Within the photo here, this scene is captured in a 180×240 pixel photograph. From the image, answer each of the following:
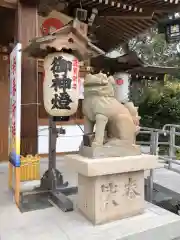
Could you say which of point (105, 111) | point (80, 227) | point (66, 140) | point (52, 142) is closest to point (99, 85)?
point (105, 111)

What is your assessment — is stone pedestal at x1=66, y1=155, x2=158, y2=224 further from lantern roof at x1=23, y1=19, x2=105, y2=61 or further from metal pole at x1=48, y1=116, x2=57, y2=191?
lantern roof at x1=23, y1=19, x2=105, y2=61

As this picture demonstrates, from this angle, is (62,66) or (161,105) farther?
(161,105)

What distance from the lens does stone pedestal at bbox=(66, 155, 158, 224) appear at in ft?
10.0

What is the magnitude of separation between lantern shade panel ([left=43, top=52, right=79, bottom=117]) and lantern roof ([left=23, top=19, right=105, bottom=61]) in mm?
108

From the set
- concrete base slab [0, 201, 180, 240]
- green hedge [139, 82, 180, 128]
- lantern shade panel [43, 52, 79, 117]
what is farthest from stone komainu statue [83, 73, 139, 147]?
green hedge [139, 82, 180, 128]

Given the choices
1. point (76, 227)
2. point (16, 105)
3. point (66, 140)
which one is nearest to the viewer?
point (76, 227)

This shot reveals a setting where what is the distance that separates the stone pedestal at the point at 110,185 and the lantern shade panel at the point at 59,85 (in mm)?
696

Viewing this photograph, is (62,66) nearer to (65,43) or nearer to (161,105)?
(65,43)

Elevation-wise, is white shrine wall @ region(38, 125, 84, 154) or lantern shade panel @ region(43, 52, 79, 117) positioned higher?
lantern shade panel @ region(43, 52, 79, 117)

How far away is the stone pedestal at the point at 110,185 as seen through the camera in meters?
3.06

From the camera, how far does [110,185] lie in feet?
10.6

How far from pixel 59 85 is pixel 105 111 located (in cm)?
75

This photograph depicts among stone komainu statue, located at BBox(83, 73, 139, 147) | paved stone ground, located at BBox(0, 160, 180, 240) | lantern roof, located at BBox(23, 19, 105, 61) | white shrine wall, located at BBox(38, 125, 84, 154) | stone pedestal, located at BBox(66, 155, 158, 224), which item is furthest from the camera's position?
white shrine wall, located at BBox(38, 125, 84, 154)

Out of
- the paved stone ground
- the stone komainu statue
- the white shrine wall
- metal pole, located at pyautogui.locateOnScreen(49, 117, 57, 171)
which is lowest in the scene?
the paved stone ground
